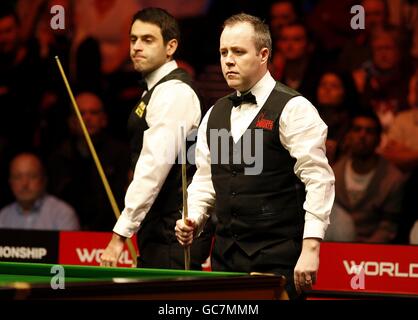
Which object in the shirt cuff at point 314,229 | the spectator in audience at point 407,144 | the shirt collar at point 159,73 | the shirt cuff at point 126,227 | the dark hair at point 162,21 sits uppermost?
the dark hair at point 162,21

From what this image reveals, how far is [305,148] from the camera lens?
3701mm

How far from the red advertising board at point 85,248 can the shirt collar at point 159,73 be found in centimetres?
163

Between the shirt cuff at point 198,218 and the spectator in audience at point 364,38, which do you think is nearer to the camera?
the shirt cuff at point 198,218

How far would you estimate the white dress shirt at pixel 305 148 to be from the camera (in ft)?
12.0

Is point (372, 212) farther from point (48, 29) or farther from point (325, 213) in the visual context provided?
point (48, 29)

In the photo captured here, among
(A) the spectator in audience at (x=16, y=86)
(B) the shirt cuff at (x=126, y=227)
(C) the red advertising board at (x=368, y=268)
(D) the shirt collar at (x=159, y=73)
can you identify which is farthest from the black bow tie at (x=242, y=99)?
(A) the spectator in audience at (x=16, y=86)

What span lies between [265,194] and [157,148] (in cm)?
67

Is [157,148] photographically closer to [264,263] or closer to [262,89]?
[262,89]

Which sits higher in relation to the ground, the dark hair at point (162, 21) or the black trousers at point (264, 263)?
the dark hair at point (162, 21)

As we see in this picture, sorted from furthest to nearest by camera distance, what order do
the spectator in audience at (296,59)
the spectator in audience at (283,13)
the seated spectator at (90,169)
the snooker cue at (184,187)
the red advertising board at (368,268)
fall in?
the seated spectator at (90,169), the spectator in audience at (283,13), the spectator in audience at (296,59), the red advertising board at (368,268), the snooker cue at (184,187)

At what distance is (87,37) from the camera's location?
21.5 feet

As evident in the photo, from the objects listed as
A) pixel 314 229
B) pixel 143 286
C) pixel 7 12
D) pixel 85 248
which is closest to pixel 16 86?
pixel 7 12

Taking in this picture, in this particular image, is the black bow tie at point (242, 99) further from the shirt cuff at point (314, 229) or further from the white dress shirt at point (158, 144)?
the shirt cuff at point (314, 229)

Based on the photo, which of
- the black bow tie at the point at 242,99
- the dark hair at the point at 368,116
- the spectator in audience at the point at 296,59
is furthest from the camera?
the spectator in audience at the point at 296,59
